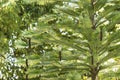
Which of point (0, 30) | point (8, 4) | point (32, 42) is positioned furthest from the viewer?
point (0, 30)

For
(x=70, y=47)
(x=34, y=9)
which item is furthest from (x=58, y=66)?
(x=34, y=9)

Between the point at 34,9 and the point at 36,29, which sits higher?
the point at 34,9

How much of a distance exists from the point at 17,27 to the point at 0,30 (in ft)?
2.05

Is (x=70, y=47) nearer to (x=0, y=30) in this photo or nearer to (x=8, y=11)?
(x=8, y=11)

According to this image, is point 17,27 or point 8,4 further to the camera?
point 17,27

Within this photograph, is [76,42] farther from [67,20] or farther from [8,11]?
[8,11]

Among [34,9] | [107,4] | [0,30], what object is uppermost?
[34,9]

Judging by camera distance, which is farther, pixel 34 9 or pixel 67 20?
pixel 34 9

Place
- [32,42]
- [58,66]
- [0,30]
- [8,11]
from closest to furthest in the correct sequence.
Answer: [58,66] < [32,42] < [8,11] < [0,30]

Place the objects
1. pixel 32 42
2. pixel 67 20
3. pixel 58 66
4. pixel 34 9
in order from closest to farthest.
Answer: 1. pixel 67 20
2. pixel 58 66
3. pixel 32 42
4. pixel 34 9

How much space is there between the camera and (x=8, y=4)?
9312 millimetres

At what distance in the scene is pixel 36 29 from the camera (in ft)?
17.4

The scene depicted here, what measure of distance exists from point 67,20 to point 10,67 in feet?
24.5

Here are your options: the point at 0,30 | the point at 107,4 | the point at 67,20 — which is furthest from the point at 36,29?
the point at 0,30
